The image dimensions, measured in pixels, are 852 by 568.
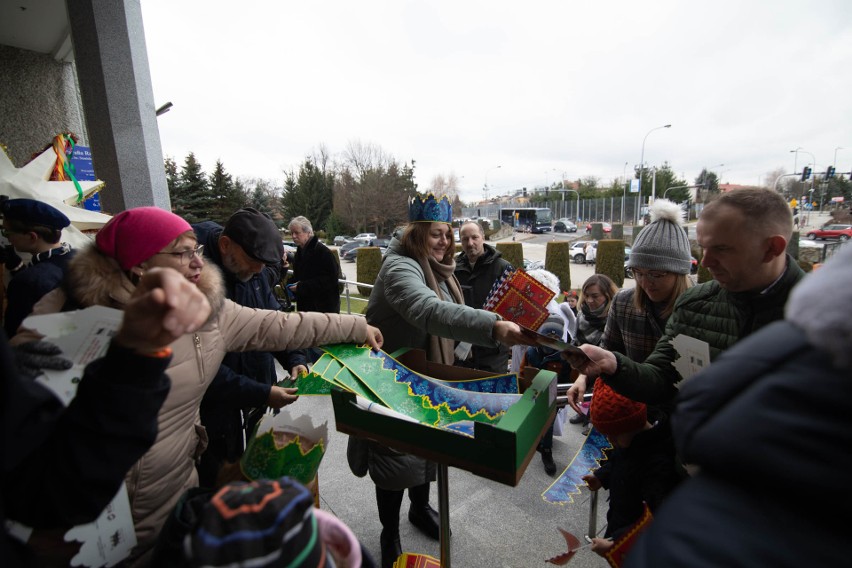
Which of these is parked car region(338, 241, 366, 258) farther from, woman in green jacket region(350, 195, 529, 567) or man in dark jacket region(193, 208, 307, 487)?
woman in green jacket region(350, 195, 529, 567)

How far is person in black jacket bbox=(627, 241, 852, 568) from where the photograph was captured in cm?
46

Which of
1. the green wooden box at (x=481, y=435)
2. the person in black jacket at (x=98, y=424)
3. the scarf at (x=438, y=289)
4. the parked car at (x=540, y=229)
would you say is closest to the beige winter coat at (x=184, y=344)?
the person in black jacket at (x=98, y=424)

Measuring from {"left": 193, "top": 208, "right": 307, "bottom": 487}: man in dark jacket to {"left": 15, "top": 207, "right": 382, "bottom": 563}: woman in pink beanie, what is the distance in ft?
1.11

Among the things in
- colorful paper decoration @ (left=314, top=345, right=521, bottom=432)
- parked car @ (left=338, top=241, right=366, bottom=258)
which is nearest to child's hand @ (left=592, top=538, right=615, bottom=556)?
colorful paper decoration @ (left=314, top=345, right=521, bottom=432)

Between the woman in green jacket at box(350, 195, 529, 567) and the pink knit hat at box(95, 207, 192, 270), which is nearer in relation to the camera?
the pink knit hat at box(95, 207, 192, 270)

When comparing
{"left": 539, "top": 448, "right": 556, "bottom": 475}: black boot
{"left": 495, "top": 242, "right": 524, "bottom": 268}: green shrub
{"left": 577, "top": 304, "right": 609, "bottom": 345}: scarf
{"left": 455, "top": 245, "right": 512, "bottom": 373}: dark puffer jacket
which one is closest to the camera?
{"left": 539, "top": 448, "right": 556, "bottom": 475}: black boot

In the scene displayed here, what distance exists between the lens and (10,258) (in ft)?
8.09

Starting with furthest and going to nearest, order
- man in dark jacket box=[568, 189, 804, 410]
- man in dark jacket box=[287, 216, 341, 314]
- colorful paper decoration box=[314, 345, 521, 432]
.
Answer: man in dark jacket box=[287, 216, 341, 314]
colorful paper decoration box=[314, 345, 521, 432]
man in dark jacket box=[568, 189, 804, 410]

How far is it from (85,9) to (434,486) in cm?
479

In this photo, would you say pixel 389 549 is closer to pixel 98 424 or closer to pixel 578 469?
pixel 578 469

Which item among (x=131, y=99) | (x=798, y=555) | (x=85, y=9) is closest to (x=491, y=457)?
(x=798, y=555)

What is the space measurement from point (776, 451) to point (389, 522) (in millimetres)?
2116

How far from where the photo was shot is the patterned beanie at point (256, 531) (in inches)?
24.2

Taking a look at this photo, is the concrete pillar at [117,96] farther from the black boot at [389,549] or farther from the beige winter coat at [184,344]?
the black boot at [389,549]
